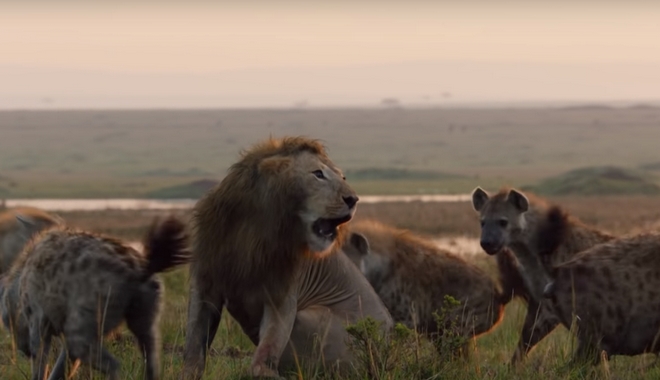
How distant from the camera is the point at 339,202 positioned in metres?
5.43

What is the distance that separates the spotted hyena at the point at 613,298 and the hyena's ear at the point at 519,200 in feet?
6.81

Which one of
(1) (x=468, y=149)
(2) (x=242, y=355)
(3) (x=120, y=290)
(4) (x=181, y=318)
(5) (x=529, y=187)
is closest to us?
(3) (x=120, y=290)

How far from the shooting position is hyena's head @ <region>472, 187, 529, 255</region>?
8.34m

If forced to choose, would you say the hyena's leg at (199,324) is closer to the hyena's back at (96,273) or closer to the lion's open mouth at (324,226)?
the hyena's back at (96,273)

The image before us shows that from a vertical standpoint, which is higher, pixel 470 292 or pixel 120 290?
pixel 120 290

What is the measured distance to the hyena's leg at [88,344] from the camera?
5.30 metres

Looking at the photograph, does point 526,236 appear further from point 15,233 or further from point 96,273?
point 96,273

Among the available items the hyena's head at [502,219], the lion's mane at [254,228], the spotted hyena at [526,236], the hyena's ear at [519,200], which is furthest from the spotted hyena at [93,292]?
the hyena's ear at [519,200]

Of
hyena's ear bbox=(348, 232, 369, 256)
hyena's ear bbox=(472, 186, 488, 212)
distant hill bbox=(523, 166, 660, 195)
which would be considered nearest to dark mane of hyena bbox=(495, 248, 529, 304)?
hyena's ear bbox=(472, 186, 488, 212)

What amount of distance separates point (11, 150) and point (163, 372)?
150 feet

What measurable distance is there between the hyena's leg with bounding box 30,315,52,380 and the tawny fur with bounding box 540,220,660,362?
7.61 feet

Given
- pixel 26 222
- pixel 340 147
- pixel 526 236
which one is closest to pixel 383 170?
pixel 340 147

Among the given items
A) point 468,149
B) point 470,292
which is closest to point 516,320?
point 470,292

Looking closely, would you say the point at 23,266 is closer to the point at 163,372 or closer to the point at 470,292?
the point at 163,372
